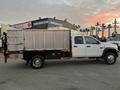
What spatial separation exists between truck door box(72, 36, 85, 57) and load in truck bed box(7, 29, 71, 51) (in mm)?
409

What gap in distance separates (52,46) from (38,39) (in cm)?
94

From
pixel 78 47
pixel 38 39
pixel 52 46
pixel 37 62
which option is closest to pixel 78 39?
pixel 78 47

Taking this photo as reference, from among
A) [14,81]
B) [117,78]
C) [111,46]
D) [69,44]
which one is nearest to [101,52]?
[111,46]

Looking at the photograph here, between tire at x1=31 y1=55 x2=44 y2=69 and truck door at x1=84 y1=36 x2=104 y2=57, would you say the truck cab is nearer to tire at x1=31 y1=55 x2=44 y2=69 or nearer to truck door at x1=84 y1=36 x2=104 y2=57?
truck door at x1=84 y1=36 x2=104 y2=57

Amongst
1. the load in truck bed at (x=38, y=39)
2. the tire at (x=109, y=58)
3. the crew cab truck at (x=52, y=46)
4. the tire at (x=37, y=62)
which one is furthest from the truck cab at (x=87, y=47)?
the tire at (x=37, y=62)

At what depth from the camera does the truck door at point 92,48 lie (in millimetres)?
16500

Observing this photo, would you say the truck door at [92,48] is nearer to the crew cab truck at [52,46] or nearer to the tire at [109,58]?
the crew cab truck at [52,46]

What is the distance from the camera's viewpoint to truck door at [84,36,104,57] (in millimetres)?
16500

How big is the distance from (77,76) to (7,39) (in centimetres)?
504

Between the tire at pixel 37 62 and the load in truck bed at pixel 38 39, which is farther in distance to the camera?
the tire at pixel 37 62

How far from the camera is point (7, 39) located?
15.0 metres

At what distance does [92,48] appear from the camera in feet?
54.3

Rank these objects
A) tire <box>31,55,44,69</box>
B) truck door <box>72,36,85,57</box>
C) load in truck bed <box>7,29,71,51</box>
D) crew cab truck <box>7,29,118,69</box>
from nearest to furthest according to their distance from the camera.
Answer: load in truck bed <box>7,29,71,51</box> → crew cab truck <box>7,29,118,69</box> → tire <box>31,55,44,69</box> → truck door <box>72,36,85,57</box>

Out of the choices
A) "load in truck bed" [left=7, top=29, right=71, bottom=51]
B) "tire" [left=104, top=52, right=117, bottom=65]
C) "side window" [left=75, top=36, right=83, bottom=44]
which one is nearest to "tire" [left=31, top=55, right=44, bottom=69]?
"load in truck bed" [left=7, top=29, right=71, bottom=51]
